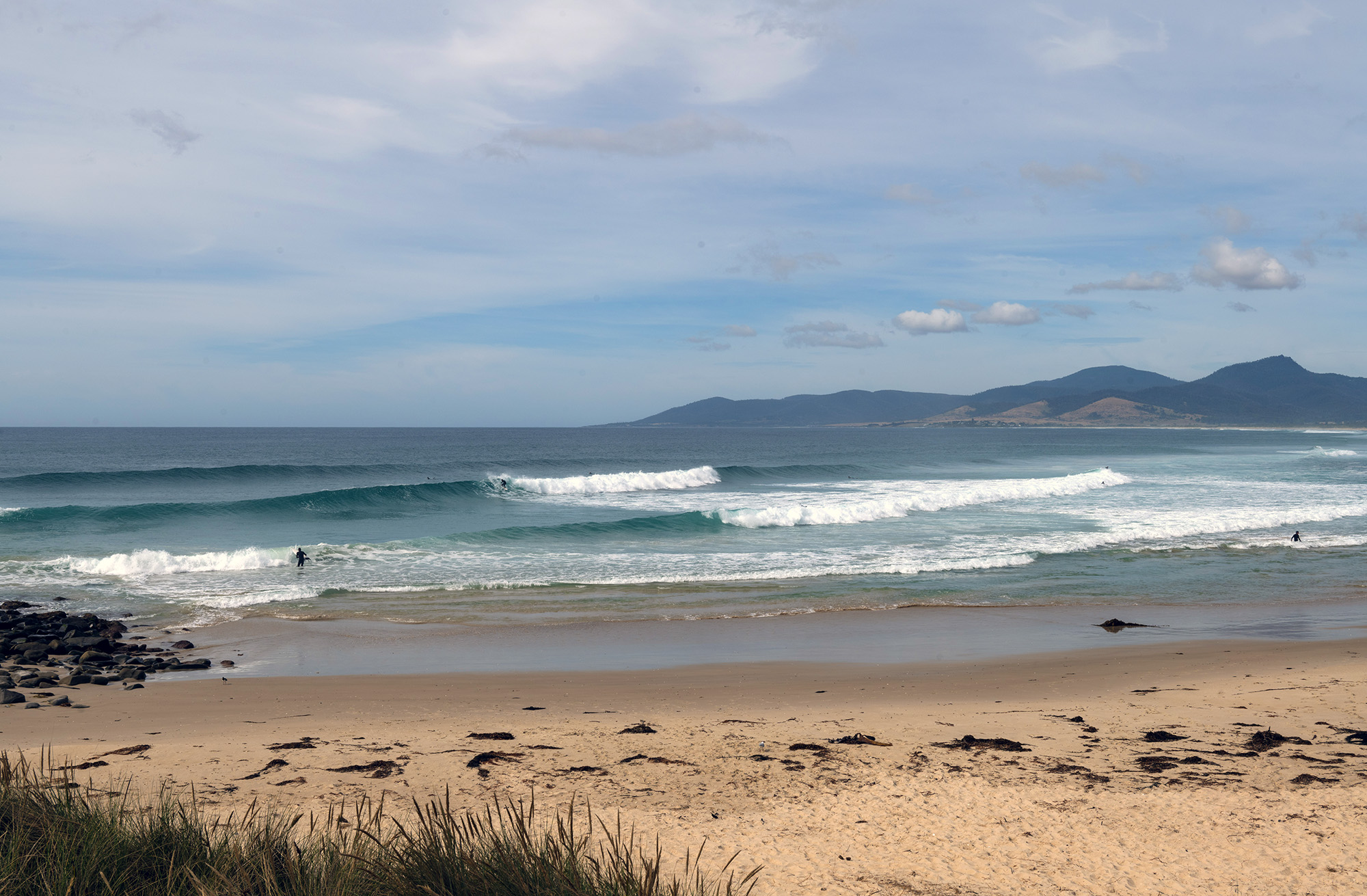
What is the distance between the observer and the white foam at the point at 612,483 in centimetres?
4200

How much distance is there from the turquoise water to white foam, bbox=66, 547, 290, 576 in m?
0.06

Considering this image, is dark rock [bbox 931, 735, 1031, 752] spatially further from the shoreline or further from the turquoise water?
the turquoise water

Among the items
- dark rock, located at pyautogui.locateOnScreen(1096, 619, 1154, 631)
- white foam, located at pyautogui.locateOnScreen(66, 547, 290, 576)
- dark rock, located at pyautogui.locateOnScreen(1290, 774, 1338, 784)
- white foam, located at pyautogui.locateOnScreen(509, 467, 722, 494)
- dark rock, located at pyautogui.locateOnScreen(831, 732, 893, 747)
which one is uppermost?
white foam, located at pyautogui.locateOnScreen(509, 467, 722, 494)

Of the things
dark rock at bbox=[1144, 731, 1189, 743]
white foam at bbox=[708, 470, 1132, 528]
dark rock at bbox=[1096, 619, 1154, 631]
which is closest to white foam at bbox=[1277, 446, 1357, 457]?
white foam at bbox=[708, 470, 1132, 528]

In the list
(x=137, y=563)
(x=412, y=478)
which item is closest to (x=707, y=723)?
(x=137, y=563)

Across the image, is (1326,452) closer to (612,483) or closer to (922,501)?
(922,501)

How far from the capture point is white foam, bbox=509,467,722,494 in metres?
42.0

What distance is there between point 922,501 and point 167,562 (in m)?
24.9

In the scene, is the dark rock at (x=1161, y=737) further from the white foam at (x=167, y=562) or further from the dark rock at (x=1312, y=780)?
the white foam at (x=167, y=562)

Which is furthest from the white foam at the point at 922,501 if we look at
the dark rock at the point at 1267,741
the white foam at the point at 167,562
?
the dark rock at the point at 1267,741

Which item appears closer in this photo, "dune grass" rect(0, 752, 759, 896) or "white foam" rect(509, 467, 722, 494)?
"dune grass" rect(0, 752, 759, 896)

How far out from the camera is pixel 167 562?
760 inches

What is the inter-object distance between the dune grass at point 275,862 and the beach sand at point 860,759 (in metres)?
1.67

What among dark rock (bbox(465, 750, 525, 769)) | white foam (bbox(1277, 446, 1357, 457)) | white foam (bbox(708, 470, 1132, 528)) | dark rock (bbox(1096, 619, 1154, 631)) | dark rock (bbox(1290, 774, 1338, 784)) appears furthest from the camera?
white foam (bbox(1277, 446, 1357, 457))
